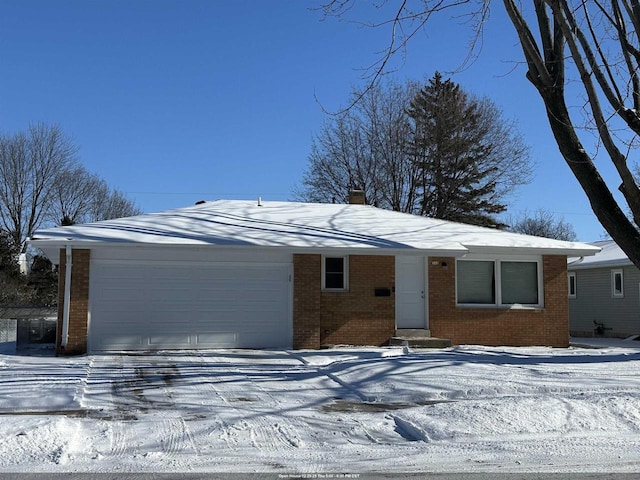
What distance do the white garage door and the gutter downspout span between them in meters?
0.49

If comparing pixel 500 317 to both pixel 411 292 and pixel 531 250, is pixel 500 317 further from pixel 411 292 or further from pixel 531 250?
pixel 411 292

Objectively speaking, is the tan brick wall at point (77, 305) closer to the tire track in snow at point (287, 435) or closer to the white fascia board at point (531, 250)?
the tire track in snow at point (287, 435)

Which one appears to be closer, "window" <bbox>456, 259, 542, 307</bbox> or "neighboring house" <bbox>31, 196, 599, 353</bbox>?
"neighboring house" <bbox>31, 196, 599, 353</bbox>

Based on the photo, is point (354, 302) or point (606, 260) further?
point (606, 260)

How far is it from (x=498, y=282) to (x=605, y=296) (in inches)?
396

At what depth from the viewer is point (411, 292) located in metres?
17.2

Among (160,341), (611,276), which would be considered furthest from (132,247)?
(611,276)

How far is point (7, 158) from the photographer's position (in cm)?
4456

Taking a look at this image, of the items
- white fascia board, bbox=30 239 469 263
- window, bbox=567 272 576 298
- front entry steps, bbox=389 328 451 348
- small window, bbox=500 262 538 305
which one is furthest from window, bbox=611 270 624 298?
front entry steps, bbox=389 328 451 348

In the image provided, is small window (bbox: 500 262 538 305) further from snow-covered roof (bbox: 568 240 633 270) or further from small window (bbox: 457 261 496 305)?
snow-covered roof (bbox: 568 240 633 270)

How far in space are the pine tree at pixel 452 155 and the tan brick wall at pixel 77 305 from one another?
2462 centimetres

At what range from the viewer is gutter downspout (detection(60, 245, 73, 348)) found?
14.7 metres

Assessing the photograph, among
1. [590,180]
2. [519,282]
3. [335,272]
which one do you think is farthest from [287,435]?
[519,282]

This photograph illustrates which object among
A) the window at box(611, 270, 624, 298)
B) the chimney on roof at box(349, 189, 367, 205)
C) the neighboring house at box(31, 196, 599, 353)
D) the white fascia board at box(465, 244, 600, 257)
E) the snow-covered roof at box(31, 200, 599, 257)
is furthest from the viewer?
the window at box(611, 270, 624, 298)
